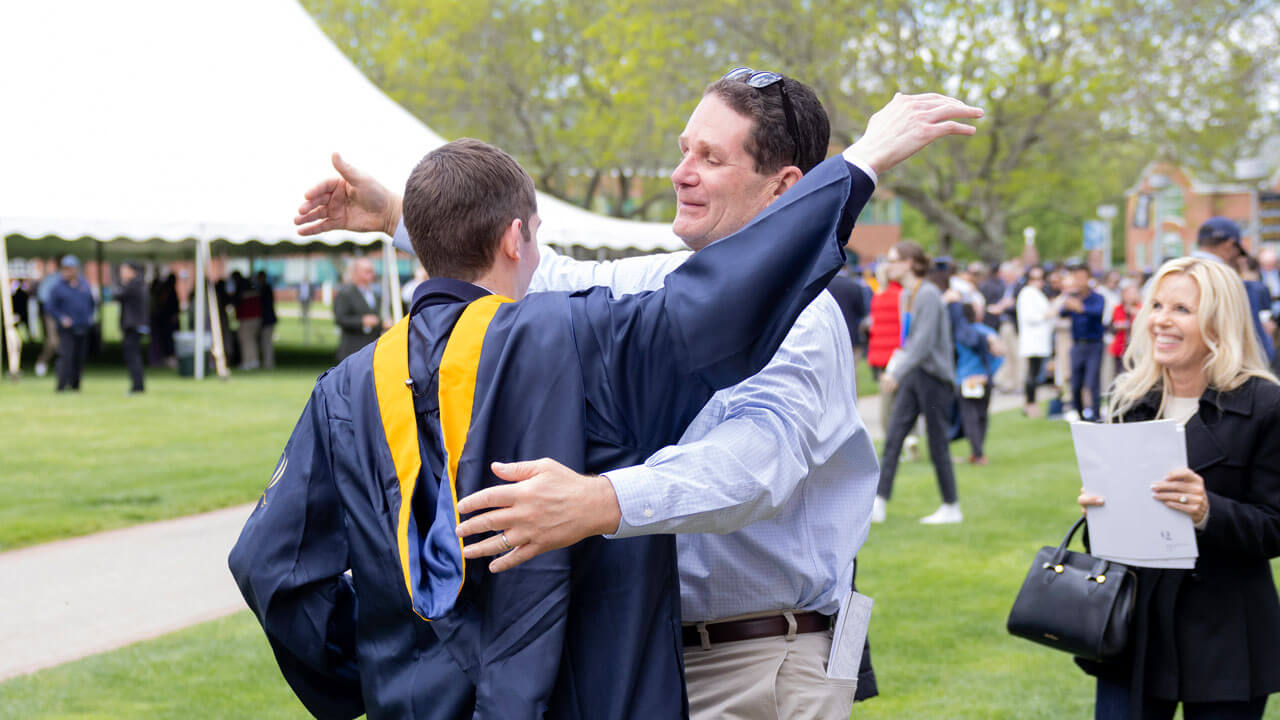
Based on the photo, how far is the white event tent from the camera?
17.4 metres

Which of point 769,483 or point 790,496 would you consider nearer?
point 769,483

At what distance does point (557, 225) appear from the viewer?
21.8m

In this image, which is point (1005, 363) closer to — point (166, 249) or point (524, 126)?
point (524, 126)

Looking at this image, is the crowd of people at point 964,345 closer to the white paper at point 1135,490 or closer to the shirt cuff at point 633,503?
the white paper at point 1135,490

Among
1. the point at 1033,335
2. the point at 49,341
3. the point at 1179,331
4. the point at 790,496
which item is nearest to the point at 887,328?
the point at 1033,335

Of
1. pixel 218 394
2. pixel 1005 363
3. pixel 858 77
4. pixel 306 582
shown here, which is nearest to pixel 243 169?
pixel 218 394

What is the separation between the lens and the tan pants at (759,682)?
2383 mm

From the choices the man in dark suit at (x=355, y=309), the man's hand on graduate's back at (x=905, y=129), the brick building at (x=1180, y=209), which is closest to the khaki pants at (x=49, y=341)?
the man in dark suit at (x=355, y=309)

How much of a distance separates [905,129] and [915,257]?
808 centimetres

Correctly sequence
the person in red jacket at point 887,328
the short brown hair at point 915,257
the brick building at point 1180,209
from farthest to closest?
the brick building at point 1180,209, the person in red jacket at point 887,328, the short brown hair at point 915,257

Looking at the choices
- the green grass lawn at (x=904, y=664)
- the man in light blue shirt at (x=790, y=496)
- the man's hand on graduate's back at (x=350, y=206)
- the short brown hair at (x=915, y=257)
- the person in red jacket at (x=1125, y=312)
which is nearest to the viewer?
the man in light blue shirt at (x=790, y=496)

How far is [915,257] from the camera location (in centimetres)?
978

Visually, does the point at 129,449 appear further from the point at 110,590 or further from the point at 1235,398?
the point at 1235,398

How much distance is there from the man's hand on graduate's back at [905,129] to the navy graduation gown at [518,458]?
0.07 m
